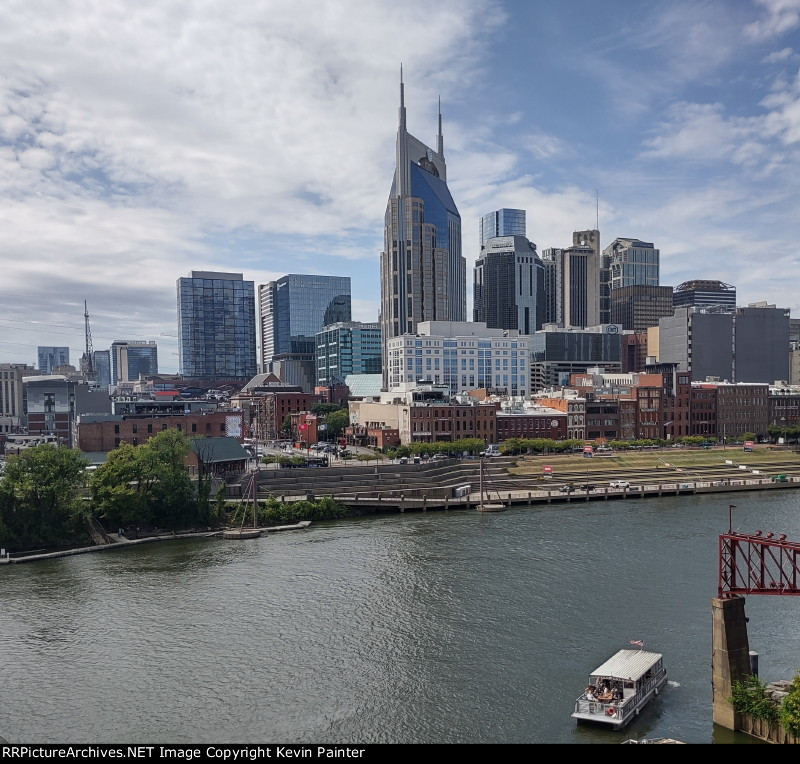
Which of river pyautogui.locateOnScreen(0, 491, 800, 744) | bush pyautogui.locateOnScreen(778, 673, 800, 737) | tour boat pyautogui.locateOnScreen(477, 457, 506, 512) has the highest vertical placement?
bush pyautogui.locateOnScreen(778, 673, 800, 737)

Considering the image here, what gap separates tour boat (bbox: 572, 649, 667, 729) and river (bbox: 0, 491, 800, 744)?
0.74 m

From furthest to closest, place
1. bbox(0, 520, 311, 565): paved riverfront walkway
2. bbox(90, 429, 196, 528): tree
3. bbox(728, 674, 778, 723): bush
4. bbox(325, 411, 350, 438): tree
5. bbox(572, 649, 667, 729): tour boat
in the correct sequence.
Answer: bbox(325, 411, 350, 438): tree
bbox(90, 429, 196, 528): tree
bbox(0, 520, 311, 565): paved riverfront walkway
bbox(572, 649, 667, 729): tour boat
bbox(728, 674, 778, 723): bush

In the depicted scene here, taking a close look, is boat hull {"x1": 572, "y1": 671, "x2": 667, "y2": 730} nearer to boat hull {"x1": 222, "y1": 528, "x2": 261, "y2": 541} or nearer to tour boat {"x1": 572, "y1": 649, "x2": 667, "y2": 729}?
tour boat {"x1": 572, "y1": 649, "x2": 667, "y2": 729}

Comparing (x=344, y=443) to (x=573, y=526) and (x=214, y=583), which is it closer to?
(x=573, y=526)

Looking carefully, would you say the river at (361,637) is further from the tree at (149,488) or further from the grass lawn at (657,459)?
the grass lawn at (657,459)

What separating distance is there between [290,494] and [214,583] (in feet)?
126

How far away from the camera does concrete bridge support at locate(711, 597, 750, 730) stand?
36969 mm

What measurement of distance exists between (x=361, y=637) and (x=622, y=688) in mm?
19587

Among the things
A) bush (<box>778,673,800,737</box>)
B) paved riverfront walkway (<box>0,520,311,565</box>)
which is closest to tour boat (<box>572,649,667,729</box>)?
bush (<box>778,673,800,737</box>)

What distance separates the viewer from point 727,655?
37281 mm

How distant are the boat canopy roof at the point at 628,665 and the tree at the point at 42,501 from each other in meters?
61.9

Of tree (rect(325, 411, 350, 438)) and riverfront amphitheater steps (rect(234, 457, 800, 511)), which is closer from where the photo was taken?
riverfront amphitheater steps (rect(234, 457, 800, 511))

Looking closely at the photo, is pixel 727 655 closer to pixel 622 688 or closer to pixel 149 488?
pixel 622 688

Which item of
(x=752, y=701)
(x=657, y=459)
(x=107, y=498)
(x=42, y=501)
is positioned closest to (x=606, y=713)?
(x=752, y=701)
